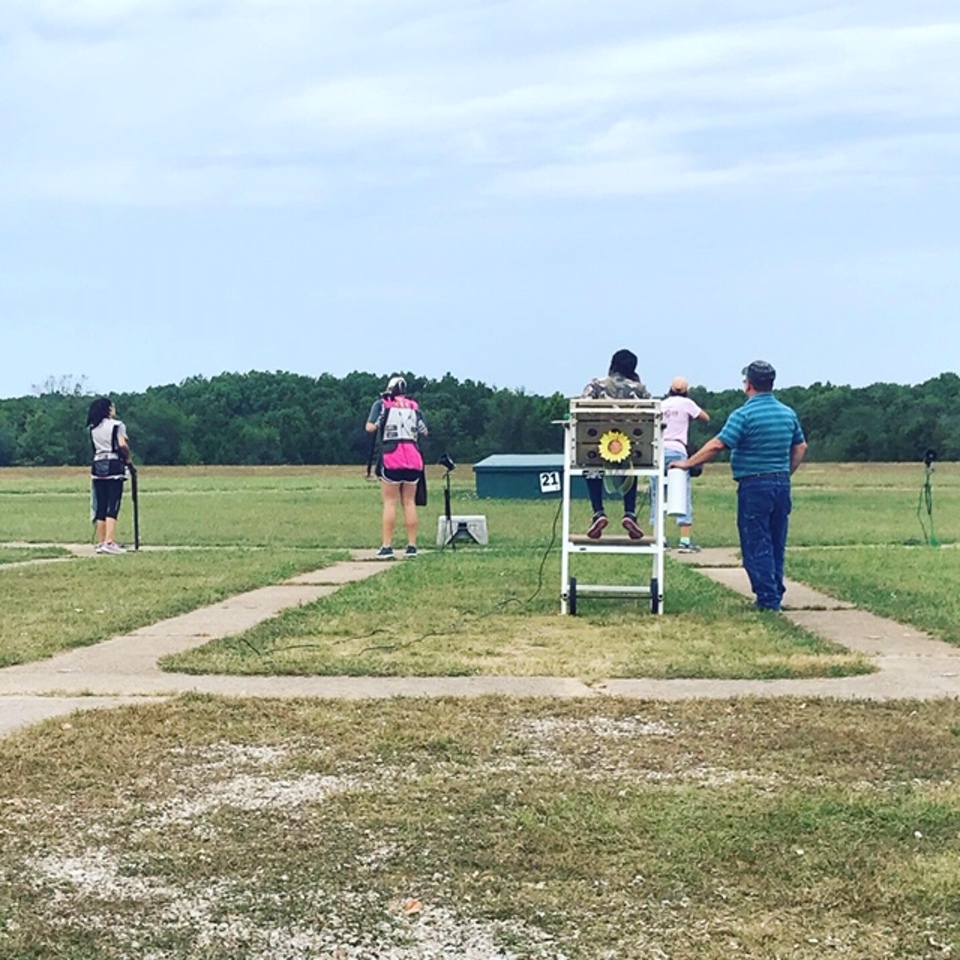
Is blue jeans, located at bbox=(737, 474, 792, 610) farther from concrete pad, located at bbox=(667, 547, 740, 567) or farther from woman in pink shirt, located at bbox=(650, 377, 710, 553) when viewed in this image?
woman in pink shirt, located at bbox=(650, 377, 710, 553)

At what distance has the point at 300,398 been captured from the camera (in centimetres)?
8731

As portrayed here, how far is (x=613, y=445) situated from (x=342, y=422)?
7188 centimetres

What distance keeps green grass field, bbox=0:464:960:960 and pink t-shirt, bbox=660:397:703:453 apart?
268 inches

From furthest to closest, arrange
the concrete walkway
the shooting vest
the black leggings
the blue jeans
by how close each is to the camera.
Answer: the black leggings
the shooting vest
the blue jeans
the concrete walkway

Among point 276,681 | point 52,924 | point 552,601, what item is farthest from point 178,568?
point 52,924

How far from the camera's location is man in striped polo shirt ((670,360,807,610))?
33.2 ft

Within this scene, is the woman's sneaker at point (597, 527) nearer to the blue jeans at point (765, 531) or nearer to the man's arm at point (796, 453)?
the blue jeans at point (765, 531)

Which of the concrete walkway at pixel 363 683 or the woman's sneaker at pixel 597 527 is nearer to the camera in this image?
the concrete walkway at pixel 363 683

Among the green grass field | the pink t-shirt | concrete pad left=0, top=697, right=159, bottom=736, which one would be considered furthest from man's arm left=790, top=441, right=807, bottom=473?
concrete pad left=0, top=697, right=159, bottom=736

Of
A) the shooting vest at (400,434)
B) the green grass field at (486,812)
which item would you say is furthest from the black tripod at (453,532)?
the green grass field at (486,812)

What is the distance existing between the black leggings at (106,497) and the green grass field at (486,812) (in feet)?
24.5

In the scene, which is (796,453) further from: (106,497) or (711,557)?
(106,497)

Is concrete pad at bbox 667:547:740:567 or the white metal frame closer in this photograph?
the white metal frame

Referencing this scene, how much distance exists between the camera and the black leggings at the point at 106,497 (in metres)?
16.6
